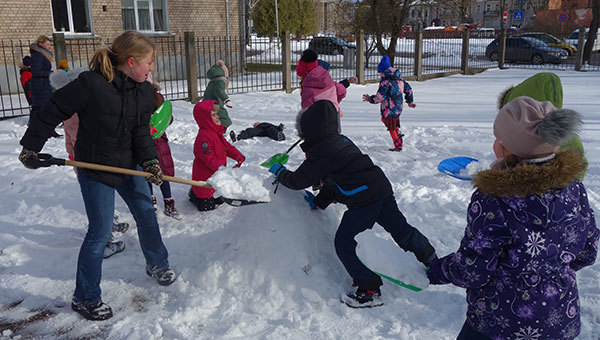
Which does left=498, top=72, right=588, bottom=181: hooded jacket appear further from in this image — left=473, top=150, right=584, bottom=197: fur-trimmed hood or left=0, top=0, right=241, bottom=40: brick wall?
left=0, top=0, right=241, bottom=40: brick wall

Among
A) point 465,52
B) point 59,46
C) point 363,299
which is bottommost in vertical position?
point 363,299

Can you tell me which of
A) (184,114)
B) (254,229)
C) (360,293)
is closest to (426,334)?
(360,293)

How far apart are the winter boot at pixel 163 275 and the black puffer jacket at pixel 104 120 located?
0.74 meters

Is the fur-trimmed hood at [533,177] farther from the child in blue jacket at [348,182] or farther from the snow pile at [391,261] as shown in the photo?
the child in blue jacket at [348,182]

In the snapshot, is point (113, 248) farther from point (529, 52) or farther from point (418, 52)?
point (529, 52)

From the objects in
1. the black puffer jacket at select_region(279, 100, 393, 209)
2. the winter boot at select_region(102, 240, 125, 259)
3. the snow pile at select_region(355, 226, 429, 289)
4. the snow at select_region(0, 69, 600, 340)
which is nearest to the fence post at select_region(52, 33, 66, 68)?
the snow at select_region(0, 69, 600, 340)

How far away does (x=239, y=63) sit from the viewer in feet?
62.1

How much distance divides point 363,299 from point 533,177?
1.73 m

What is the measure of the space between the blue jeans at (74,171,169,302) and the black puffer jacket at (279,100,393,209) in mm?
1014

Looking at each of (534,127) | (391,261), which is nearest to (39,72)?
(391,261)

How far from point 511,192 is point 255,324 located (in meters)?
1.87

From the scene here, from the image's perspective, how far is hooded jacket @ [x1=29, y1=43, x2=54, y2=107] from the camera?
8.63 meters

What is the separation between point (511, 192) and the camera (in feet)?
5.84

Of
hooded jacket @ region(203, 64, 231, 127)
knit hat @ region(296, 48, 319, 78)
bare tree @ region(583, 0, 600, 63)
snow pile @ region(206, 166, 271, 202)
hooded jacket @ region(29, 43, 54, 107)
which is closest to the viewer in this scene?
snow pile @ region(206, 166, 271, 202)
